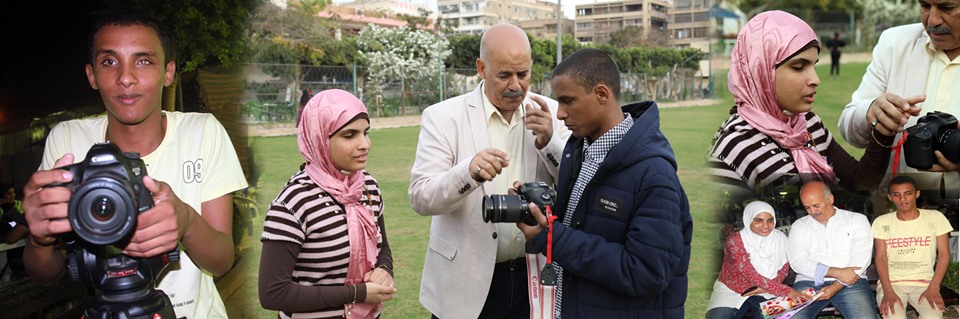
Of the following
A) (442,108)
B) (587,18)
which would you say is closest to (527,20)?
(587,18)

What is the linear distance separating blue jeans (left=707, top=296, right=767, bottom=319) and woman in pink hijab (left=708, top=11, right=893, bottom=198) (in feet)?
1.28

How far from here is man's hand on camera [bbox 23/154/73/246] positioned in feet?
5.42

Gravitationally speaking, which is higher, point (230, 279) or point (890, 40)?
point (890, 40)

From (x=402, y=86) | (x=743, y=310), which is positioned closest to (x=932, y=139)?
(x=743, y=310)

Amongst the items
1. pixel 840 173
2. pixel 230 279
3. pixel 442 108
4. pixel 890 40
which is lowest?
pixel 230 279

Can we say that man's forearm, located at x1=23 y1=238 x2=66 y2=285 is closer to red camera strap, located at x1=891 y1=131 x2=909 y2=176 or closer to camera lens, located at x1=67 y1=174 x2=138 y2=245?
camera lens, located at x1=67 y1=174 x2=138 y2=245

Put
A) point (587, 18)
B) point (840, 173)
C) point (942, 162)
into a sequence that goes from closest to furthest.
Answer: point (942, 162) < point (840, 173) < point (587, 18)

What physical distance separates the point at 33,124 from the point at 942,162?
2702 mm

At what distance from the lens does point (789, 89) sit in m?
2.23

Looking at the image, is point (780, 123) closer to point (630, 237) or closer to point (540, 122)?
point (630, 237)

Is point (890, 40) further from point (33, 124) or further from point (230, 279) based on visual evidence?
point (33, 124)

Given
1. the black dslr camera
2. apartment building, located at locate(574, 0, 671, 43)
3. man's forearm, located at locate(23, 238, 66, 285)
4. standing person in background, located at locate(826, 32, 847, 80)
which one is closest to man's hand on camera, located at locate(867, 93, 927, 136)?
the black dslr camera

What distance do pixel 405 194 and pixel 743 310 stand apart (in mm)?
7965

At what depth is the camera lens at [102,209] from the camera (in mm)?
1623
